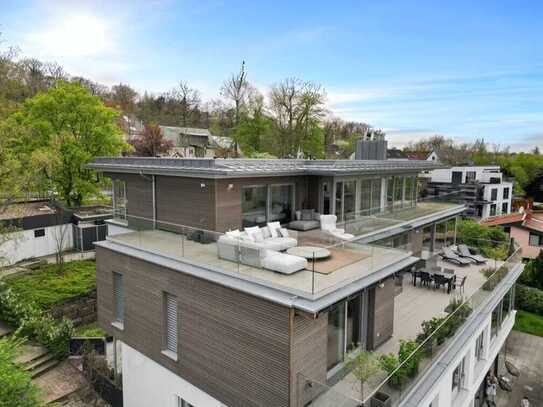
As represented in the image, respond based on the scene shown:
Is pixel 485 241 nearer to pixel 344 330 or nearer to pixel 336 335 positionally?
pixel 344 330

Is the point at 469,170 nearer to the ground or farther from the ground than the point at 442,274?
farther from the ground

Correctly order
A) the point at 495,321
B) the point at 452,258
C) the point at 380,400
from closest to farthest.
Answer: the point at 380,400
the point at 495,321
the point at 452,258

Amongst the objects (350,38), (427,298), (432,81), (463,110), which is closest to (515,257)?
(427,298)

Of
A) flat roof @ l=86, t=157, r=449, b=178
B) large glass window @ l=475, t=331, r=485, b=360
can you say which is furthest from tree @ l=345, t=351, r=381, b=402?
large glass window @ l=475, t=331, r=485, b=360

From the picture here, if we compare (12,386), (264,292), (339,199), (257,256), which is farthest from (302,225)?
(12,386)

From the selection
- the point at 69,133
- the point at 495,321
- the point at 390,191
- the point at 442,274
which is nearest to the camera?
the point at 442,274

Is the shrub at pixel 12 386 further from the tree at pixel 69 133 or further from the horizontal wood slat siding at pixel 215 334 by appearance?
the tree at pixel 69 133
